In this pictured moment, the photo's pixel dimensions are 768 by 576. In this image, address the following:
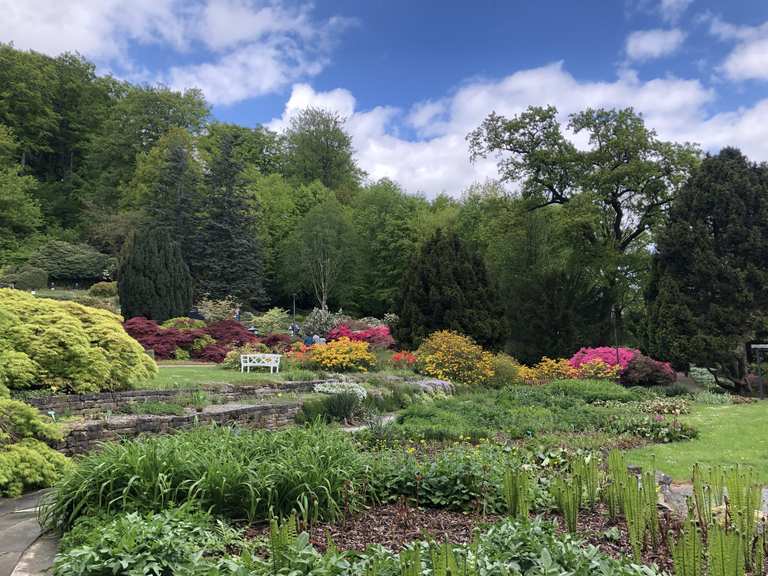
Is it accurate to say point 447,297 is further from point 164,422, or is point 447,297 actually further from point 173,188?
point 173,188

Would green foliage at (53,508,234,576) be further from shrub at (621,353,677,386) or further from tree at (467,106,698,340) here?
tree at (467,106,698,340)

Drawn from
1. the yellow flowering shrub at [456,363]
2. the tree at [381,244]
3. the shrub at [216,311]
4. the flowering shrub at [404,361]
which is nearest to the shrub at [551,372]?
the yellow flowering shrub at [456,363]

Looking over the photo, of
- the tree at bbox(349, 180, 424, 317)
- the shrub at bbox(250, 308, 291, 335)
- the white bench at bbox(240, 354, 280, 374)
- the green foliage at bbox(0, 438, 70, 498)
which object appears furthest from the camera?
the tree at bbox(349, 180, 424, 317)

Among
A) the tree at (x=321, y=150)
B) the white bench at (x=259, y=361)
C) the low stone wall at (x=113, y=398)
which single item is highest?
the tree at (x=321, y=150)

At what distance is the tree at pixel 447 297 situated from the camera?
15.7 metres

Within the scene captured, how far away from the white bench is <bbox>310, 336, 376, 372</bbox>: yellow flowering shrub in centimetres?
110

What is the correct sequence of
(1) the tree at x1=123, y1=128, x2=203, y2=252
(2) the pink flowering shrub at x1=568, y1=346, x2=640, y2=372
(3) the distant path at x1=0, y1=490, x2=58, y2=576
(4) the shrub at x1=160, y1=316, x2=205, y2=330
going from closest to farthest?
(3) the distant path at x1=0, y1=490, x2=58, y2=576 < (2) the pink flowering shrub at x1=568, y1=346, x2=640, y2=372 < (4) the shrub at x1=160, y1=316, x2=205, y2=330 < (1) the tree at x1=123, y1=128, x2=203, y2=252

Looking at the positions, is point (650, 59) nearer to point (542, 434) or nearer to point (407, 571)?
point (542, 434)

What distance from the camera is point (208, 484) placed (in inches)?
141

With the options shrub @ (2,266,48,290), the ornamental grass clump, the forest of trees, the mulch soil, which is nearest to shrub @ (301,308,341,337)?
the forest of trees

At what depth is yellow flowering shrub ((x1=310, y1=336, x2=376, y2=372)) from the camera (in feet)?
44.4

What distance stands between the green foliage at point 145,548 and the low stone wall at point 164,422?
7.00ft

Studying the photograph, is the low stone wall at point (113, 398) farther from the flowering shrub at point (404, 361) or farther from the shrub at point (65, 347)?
the flowering shrub at point (404, 361)

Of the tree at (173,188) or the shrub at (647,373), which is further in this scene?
the tree at (173,188)
